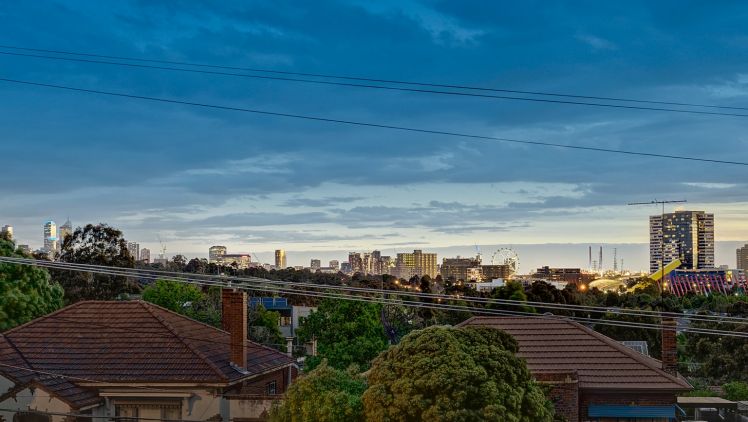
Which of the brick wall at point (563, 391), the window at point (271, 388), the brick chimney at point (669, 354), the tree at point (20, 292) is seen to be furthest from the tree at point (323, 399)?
the tree at point (20, 292)

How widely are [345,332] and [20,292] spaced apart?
16831 mm

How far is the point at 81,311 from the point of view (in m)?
35.2

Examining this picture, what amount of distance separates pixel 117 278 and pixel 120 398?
58.5 m

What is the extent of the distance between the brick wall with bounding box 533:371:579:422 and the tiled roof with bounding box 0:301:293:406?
10.4 meters

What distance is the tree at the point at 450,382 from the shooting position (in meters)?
21.8

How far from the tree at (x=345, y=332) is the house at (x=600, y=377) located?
15.7m

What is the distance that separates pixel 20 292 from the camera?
150 feet

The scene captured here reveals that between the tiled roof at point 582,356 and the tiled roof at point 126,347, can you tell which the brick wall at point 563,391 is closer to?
the tiled roof at point 582,356

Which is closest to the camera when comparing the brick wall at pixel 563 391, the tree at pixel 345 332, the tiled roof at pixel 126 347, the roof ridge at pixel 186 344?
the brick wall at pixel 563 391

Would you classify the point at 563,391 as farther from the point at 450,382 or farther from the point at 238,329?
the point at 238,329

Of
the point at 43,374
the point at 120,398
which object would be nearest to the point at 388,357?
the point at 120,398

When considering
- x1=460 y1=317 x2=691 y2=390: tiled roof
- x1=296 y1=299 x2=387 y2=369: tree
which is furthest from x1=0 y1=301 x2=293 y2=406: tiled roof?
x1=296 y1=299 x2=387 y2=369: tree

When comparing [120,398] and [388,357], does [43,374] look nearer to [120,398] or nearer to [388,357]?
[120,398]

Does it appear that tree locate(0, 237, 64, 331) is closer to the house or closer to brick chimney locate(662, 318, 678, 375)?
the house
